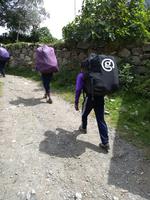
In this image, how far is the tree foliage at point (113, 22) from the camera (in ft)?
33.1

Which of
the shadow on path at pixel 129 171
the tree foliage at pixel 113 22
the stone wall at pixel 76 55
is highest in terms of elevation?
the tree foliage at pixel 113 22

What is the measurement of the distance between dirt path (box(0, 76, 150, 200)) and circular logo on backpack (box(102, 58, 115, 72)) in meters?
1.48

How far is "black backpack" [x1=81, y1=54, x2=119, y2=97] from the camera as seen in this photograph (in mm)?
5430

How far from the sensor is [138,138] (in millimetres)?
6582

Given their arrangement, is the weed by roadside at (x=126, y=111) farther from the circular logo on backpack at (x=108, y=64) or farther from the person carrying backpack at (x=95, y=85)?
the circular logo on backpack at (x=108, y=64)

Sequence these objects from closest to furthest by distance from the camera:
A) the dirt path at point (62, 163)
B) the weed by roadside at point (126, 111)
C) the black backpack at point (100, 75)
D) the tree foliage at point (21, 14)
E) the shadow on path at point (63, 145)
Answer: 1. the dirt path at point (62, 163)
2. the black backpack at point (100, 75)
3. the shadow on path at point (63, 145)
4. the weed by roadside at point (126, 111)
5. the tree foliage at point (21, 14)

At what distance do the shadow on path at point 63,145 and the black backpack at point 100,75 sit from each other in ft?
3.44

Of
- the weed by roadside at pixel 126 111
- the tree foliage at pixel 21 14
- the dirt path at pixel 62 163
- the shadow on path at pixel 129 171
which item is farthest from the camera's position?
the tree foliage at pixel 21 14

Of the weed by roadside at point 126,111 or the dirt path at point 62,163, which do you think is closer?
the dirt path at point 62,163

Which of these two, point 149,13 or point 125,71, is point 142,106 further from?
point 149,13

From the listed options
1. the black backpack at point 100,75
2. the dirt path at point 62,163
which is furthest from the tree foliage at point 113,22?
the black backpack at point 100,75

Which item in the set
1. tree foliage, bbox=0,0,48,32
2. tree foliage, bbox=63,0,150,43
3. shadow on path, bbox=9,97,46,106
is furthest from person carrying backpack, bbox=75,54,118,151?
tree foliage, bbox=0,0,48,32

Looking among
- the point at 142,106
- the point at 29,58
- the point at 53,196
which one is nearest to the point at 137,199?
the point at 53,196

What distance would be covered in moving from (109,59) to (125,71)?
410 centimetres
